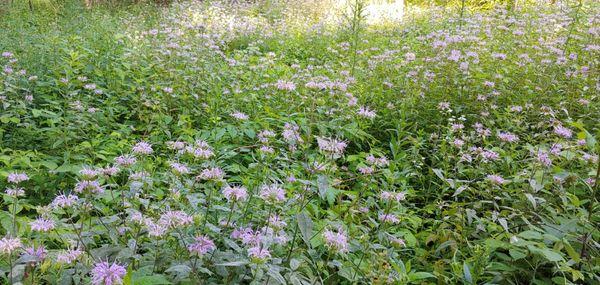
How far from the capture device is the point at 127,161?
1811 millimetres

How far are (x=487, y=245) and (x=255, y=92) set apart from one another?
2518mm

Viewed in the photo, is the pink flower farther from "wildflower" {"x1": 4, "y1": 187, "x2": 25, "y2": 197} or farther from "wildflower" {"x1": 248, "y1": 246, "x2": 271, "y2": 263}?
"wildflower" {"x1": 248, "y1": 246, "x2": 271, "y2": 263}

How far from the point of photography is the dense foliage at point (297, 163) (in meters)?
1.59

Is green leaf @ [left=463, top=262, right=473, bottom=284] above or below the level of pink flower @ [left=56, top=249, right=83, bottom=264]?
below

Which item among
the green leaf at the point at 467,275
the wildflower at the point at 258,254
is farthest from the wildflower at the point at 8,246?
A: the green leaf at the point at 467,275

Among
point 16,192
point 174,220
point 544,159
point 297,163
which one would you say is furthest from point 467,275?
point 16,192

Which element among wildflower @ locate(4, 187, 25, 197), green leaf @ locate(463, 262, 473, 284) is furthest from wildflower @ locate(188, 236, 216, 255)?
green leaf @ locate(463, 262, 473, 284)

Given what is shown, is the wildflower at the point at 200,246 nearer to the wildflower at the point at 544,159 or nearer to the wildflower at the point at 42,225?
the wildflower at the point at 42,225

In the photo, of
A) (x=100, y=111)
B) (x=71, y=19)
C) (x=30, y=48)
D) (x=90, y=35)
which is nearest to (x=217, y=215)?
(x=100, y=111)

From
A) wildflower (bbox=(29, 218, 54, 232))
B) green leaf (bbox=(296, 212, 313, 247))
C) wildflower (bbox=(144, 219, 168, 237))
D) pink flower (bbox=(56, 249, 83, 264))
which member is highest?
wildflower (bbox=(29, 218, 54, 232))

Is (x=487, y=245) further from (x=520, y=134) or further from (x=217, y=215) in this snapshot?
(x=520, y=134)

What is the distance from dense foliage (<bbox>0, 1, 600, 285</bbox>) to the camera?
1.59m

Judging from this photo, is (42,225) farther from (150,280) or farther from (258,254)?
(258,254)

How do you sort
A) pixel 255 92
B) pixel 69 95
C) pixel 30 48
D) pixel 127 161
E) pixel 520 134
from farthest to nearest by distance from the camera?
pixel 30 48 → pixel 255 92 → pixel 69 95 → pixel 520 134 → pixel 127 161
